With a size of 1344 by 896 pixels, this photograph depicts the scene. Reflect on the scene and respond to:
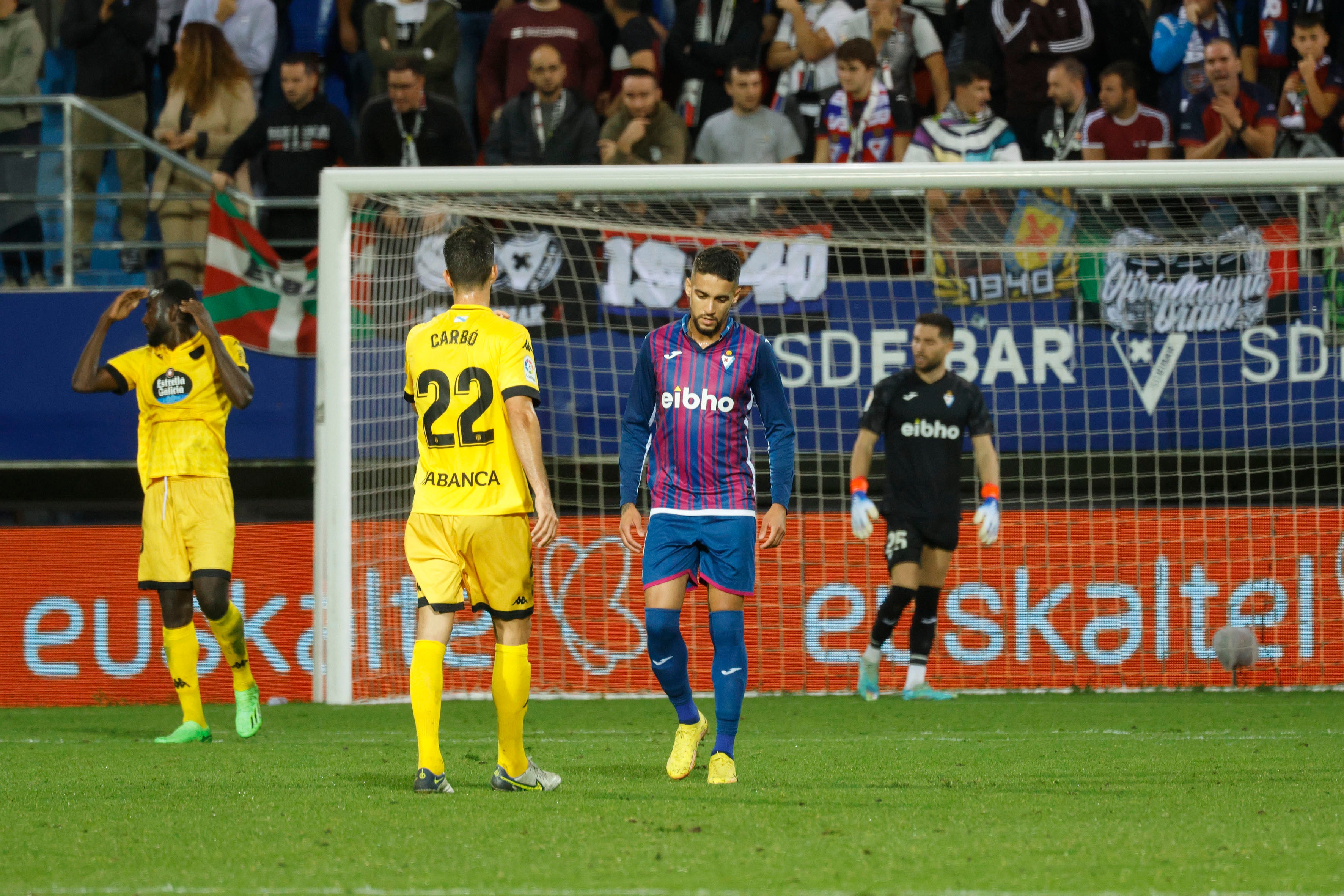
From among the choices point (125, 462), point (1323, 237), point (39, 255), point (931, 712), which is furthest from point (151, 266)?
point (1323, 237)

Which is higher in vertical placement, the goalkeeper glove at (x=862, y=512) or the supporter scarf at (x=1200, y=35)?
the supporter scarf at (x=1200, y=35)

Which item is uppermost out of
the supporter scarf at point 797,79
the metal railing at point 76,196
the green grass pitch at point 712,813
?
the supporter scarf at point 797,79

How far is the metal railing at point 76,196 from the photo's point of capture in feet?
34.4

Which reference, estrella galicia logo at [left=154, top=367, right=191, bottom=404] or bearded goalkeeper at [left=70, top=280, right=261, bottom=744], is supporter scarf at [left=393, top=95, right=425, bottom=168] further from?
estrella galicia logo at [left=154, top=367, right=191, bottom=404]

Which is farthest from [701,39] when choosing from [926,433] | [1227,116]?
[926,433]

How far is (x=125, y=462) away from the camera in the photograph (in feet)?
33.5

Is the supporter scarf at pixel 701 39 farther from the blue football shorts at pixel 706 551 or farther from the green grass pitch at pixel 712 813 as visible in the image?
the blue football shorts at pixel 706 551

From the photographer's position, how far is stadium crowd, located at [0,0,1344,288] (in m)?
10.8

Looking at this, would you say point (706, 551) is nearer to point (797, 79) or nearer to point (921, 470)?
point (921, 470)

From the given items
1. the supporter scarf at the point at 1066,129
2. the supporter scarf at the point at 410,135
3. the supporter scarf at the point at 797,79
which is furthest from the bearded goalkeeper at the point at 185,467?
the supporter scarf at the point at 1066,129

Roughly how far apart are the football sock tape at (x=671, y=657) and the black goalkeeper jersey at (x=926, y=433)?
373 cm

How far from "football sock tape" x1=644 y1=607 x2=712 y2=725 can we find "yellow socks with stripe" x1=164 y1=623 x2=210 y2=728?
104 inches

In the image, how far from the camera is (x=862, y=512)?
8.48 m

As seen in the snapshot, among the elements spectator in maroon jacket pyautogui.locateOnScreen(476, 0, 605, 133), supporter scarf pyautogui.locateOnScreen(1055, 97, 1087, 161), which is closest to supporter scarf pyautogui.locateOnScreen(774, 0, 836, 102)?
spectator in maroon jacket pyautogui.locateOnScreen(476, 0, 605, 133)
